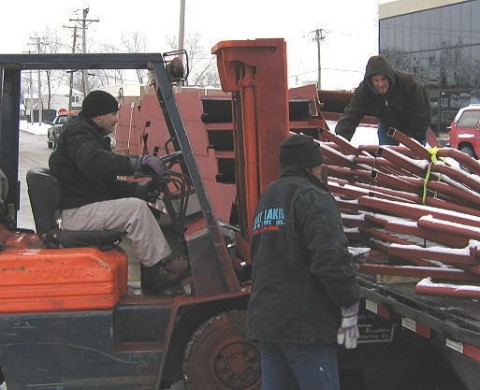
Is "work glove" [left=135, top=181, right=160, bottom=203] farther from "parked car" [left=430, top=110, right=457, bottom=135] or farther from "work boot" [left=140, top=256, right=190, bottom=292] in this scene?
"parked car" [left=430, top=110, right=457, bottom=135]

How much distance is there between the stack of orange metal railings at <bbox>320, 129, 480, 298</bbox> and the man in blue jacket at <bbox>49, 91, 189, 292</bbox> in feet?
3.95

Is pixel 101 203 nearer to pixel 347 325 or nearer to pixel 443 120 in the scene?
pixel 347 325

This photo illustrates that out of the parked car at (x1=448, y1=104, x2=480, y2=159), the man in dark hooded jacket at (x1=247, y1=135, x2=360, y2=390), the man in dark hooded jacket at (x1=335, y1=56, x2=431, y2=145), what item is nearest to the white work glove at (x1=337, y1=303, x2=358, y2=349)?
the man in dark hooded jacket at (x1=247, y1=135, x2=360, y2=390)

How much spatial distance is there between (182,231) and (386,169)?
1.50 meters

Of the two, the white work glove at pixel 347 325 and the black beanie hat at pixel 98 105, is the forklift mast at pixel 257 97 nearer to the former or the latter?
the black beanie hat at pixel 98 105

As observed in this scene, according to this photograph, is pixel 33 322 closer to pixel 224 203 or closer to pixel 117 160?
pixel 117 160

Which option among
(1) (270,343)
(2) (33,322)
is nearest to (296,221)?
(1) (270,343)

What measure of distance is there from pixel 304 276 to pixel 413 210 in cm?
118

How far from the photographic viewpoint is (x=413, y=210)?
354cm

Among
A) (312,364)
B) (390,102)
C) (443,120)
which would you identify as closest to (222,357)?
(312,364)

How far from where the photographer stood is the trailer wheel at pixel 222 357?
3.64m

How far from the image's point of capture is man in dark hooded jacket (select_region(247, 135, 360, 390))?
257 cm

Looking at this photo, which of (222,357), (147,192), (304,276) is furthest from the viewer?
(147,192)

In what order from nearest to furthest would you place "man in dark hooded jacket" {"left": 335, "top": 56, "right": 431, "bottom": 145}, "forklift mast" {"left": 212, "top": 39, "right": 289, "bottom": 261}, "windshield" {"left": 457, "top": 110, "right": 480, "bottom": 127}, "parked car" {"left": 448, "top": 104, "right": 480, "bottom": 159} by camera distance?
"forklift mast" {"left": 212, "top": 39, "right": 289, "bottom": 261} → "man in dark hooded jacket" {"left": 335, "top": 56, "right": 431, "bottom": 145} → "parked car" {"left": 448, "top": 104, "right": 480, "bottom": 159} → "windshield" {"left": 457, "top": 110, "right": 480, "bottom": 127}
